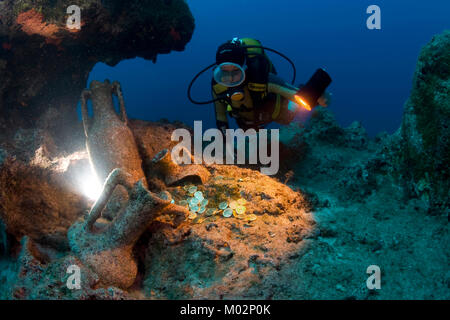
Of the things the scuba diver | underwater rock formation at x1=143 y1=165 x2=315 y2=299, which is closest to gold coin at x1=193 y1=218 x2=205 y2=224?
underwater rock formation at x1=143 y1=165 x2=315 y2=299

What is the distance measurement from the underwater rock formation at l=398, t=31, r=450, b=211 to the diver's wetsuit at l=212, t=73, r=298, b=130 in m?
1.85

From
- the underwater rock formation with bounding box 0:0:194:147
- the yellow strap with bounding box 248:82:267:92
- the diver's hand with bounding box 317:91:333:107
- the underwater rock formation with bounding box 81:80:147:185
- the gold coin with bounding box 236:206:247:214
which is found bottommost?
the gold coin with bounding box 236:206:247:214

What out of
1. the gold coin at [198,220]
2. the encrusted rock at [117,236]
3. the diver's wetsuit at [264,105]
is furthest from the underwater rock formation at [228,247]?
the diver's wetsuit at [264,105]

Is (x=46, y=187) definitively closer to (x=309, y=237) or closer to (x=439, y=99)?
(x=309, y=237)

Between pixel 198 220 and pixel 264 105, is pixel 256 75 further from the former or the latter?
pixel 198 220

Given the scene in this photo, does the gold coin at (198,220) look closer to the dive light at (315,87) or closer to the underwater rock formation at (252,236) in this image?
the underwater rock formation at (252,236)

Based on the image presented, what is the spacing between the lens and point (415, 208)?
2.95 meters

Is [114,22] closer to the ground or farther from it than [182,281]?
farther from it

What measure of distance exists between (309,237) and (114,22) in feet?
18.7

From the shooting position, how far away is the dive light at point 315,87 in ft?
11.9

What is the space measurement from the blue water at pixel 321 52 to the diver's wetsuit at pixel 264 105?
3455cm

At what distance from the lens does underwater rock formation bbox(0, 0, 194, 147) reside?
15.7 ft

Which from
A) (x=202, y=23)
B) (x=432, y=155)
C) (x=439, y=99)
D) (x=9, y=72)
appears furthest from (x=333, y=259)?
(x=202, y=23)

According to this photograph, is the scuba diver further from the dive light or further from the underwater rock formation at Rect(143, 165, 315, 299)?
the underwater rock formation at Rect(143, 165, 315, 299)
